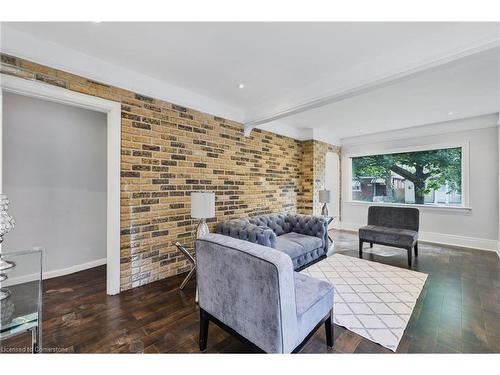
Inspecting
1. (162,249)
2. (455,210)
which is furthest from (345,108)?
(162,249)

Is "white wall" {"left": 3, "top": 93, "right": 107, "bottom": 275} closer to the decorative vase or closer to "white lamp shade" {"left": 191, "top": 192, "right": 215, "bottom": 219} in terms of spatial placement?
the decorative vase

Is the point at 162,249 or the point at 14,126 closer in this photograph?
the point at 14,126

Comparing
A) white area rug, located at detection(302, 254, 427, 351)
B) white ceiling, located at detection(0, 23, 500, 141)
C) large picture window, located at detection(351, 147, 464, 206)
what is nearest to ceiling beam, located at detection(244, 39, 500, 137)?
white ceiling, located at detection(0, 23, 500, 141)

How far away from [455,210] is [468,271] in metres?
1.99

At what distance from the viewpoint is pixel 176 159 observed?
314cm

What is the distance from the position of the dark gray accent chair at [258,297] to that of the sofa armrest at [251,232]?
3.44 ft

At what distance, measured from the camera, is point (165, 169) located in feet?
9.91

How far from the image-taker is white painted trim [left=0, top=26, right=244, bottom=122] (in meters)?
2.00

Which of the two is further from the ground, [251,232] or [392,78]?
[392,78]

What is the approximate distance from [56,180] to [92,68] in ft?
5.70

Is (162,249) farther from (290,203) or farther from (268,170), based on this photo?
(290,203)

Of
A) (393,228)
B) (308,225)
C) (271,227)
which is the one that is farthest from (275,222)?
(393,228)

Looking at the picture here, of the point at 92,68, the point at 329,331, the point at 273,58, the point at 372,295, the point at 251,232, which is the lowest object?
the point at 372,295

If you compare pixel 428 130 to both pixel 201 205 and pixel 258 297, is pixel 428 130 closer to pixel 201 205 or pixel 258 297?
pixel 201 205
